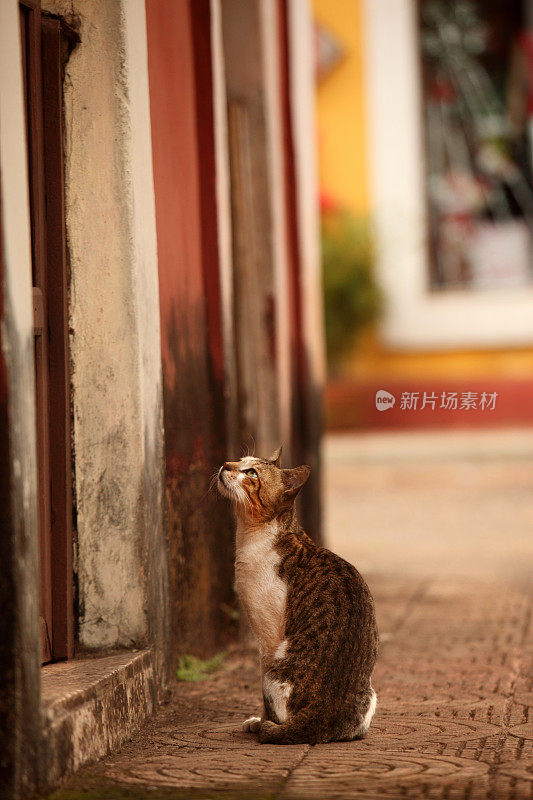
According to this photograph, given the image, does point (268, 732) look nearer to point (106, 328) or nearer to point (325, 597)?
point (325, 597)

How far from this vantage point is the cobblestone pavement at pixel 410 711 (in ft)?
12.0

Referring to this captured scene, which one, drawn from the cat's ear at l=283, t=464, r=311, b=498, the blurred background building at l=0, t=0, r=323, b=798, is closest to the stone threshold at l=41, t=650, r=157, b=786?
the blurred background building at l=0, t=0, r=323, b=798

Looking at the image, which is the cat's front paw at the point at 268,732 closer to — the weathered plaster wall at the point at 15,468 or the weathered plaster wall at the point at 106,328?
the weathered plaster wall at the point at 106,328

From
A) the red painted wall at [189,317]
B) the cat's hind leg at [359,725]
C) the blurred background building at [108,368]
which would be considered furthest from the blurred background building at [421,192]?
the cat's hind leg at [359,725]

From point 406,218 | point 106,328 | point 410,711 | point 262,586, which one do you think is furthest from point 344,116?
point 262,586

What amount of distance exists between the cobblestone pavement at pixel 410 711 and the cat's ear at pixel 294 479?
944 millimetres

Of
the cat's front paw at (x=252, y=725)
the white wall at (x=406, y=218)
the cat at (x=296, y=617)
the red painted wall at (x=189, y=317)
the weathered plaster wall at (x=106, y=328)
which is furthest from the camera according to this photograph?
the white wall at (x=406, y=218)

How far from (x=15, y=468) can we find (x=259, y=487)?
116cm

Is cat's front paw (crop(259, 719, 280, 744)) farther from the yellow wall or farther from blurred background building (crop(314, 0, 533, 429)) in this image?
the yellow wall

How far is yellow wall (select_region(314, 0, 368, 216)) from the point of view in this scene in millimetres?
16312

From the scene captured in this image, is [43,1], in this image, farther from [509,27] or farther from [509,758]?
[509,27]

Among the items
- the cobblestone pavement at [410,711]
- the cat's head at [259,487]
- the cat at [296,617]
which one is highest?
the cat's head at [259,487]

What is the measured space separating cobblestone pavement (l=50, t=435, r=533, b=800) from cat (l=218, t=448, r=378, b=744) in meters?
0.11

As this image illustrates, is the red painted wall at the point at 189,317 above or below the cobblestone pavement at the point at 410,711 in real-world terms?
above
